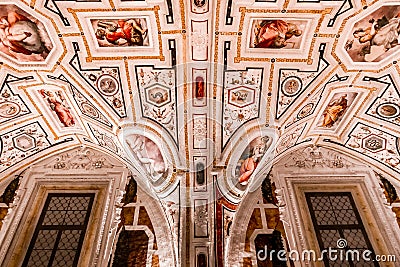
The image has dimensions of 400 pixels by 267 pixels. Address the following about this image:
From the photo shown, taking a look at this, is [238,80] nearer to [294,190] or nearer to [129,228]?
[294,190]

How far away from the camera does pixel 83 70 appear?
1063 centimetres

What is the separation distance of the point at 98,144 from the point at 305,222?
6.43 m

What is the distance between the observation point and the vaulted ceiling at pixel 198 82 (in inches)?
383

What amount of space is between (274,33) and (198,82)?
7.48ft

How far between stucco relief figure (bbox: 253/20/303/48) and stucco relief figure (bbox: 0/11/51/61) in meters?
5.09

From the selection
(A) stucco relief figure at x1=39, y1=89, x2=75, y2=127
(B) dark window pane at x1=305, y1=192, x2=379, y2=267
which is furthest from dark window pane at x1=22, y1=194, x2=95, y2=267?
(B) dark window pane at x1=305, y1=192, x2=379, y2=267

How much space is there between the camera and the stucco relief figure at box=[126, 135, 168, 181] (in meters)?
11.6

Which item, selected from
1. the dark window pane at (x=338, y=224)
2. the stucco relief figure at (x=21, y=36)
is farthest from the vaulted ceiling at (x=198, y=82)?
the dark window pane at (x=338, y=224)

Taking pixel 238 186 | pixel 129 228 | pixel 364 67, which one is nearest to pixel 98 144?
pixel 129 228

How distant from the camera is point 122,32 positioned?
33.2ft

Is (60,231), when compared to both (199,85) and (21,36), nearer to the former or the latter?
(21,36)

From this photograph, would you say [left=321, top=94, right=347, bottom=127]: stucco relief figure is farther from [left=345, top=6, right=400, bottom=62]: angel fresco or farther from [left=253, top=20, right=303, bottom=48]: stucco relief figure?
[left=253, top=20, right=303, bottom=48]: stucco relief figure

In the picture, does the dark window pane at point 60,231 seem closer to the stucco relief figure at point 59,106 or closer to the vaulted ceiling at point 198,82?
the vaulted ceiling at point 198,82

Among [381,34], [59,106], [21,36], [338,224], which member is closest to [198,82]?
[59,106]
